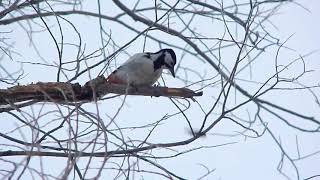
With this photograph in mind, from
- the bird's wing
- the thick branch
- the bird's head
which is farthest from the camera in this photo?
the bird's head

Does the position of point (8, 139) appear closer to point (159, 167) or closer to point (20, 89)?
point (20, 89)

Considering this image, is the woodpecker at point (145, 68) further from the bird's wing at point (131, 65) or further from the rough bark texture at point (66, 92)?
the rough bark texture at point (66, 92)

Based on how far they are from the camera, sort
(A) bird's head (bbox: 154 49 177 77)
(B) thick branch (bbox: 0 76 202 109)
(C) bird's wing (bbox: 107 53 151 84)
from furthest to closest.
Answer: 1. (A) bird's head (bbox: 154 49 177 77)
2. (C) bird's wing (bbox: 107 53 151 84)
3. (B) thick branch (bbox: 0 76 202 109)

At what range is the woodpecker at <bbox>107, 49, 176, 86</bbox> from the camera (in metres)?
5.67

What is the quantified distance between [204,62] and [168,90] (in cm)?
163

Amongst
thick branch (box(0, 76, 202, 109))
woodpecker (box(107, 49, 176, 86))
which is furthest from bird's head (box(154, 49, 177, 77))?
thick branch (box(0, 76, 202, 109))

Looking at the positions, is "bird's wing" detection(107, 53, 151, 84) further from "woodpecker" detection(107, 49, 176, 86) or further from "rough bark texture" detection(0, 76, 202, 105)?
"rough bark texture" detection(0, 76, 202, 105)

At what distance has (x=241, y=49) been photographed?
359 centimetres

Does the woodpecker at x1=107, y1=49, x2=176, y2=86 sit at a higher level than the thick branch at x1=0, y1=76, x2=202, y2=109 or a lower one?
higher

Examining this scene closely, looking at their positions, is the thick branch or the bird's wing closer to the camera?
the thick branch

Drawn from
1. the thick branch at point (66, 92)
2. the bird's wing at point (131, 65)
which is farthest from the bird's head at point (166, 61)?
the thick branch at point (66, 92)

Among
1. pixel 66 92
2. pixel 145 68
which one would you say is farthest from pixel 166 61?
pixel 66 92

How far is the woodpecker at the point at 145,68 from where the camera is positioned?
18.6ft

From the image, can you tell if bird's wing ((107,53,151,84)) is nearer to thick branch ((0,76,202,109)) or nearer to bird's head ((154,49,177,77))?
bird's head ((154,49,177,77))
